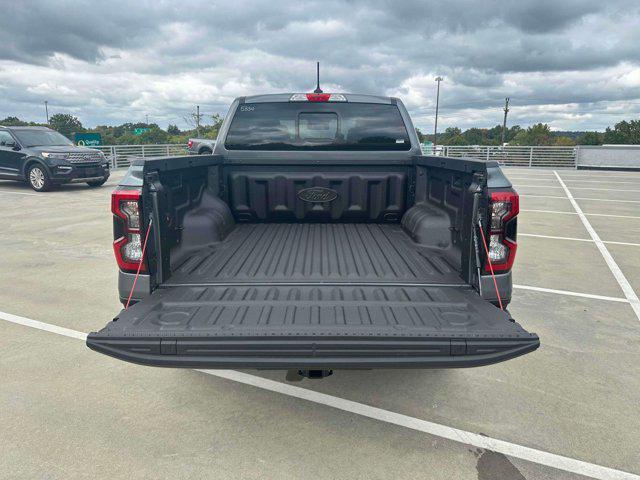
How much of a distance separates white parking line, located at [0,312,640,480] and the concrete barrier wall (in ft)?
91.1

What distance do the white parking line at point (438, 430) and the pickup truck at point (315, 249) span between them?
0.58m

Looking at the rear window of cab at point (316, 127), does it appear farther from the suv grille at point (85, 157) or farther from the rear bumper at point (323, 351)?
the suv grille at point (85, 157)

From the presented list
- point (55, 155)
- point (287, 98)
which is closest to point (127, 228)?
point (287, 98)

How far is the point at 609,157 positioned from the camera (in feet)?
83.5

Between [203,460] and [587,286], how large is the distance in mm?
5000

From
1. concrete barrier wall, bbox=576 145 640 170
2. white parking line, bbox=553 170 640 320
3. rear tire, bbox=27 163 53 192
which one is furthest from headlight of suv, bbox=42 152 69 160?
concrete barrier wall, bbox=576 145 640 170

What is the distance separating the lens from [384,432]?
274cm

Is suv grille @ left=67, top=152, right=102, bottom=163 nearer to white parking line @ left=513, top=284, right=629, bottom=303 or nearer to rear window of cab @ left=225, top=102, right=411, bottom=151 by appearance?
rear window of cab @ left=225, top=102, right=411, bottom=151

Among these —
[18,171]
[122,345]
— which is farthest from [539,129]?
[122,345]

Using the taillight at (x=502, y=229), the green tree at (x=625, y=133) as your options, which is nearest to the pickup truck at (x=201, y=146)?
the taillight at (x=502, y=229)

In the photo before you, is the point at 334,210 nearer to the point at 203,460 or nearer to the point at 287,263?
the point at 287,263

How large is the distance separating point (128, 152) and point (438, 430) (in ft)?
87.0

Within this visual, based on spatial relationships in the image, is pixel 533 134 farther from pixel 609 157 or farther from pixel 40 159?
pixel 40 159

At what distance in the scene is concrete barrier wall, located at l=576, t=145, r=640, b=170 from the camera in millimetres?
24750
